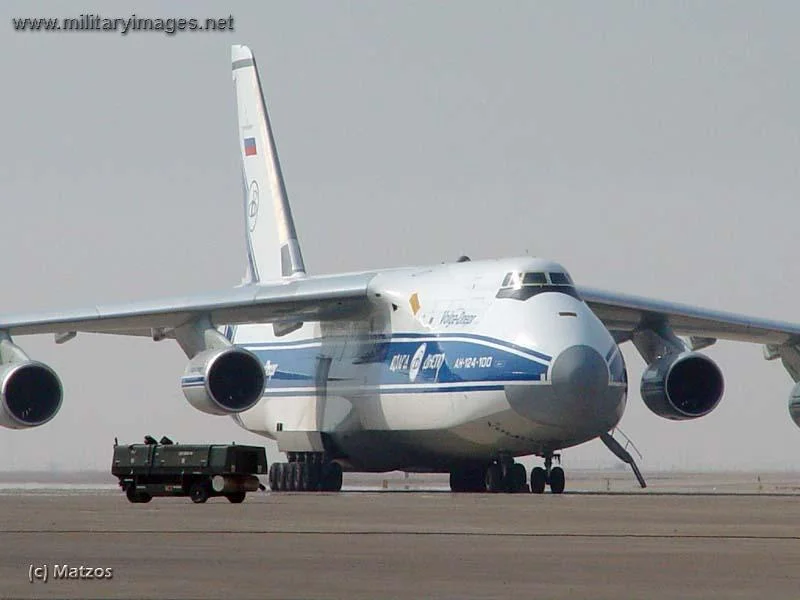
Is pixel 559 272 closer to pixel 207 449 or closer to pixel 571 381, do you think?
pixel 571 381

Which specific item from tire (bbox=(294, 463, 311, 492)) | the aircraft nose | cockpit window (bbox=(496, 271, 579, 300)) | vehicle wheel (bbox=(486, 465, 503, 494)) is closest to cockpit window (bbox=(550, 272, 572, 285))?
cockpit window (bbox=(496, 271, 579, 300))

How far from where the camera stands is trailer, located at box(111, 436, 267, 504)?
26672mm

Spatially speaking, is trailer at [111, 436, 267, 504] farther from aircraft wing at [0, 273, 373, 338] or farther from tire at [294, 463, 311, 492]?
tire at [294, 463, 311, 492]

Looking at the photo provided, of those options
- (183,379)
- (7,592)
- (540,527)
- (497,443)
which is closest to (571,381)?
(497,443)

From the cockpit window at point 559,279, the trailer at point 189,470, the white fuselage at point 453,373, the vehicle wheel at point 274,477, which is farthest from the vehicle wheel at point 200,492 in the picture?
the vehicle wheel at point 274,477

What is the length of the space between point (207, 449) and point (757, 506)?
8.12m

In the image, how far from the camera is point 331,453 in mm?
36906

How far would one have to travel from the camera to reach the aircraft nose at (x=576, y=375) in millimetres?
30359

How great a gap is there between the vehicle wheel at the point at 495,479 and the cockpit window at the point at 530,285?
3494mm

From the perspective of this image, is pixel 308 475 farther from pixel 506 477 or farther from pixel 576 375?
pixel 576 375

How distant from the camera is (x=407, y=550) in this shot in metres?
15.8

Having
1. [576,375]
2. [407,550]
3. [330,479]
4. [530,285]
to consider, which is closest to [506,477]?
[576,375]

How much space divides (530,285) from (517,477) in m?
3.76

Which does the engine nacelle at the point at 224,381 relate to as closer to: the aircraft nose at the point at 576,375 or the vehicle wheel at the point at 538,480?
the vehicle wheel at the point at 538,480
